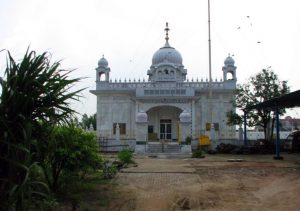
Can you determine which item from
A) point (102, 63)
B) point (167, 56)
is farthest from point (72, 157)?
point (167, 56)

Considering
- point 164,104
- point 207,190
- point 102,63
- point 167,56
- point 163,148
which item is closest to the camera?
point 207,190

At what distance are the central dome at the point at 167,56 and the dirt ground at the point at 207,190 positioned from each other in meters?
26.5

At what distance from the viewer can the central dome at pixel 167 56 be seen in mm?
39406

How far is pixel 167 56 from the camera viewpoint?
3944 cm

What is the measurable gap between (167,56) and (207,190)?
30.4m

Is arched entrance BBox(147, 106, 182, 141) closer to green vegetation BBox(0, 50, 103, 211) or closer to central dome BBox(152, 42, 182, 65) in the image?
central dome BBox(152, 42, 182, 65)

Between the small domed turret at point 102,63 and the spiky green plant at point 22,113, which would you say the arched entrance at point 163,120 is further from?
the spiky green plant at point 22,113

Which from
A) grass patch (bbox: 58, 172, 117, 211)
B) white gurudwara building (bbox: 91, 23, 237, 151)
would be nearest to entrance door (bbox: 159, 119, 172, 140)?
white gurudwara building (bbox: 91, 23, 237, 151)

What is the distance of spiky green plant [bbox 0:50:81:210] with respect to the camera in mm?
5285

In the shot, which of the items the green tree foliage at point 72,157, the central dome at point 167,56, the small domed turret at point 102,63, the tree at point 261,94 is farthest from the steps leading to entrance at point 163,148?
the green tree foliage at point 72,157

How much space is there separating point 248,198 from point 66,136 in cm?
446

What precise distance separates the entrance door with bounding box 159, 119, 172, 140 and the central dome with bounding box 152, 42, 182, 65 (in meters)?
6.73

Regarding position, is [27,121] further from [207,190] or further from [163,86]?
[163,86]

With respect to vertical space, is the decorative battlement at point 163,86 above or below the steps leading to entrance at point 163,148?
above
